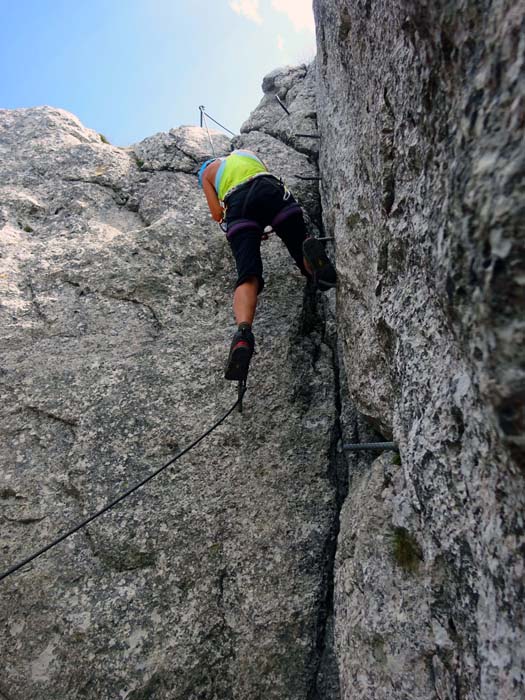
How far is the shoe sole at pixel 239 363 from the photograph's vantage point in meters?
3.51

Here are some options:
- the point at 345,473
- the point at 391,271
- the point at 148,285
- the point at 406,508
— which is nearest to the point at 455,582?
the point at 406,508

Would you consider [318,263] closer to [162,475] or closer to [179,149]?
[162,475]

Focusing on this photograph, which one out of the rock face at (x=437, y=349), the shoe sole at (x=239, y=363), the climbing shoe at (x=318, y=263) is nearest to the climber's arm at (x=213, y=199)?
the climbing shoe at (x=318, y=263)

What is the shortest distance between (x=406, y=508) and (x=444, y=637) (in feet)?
1.86

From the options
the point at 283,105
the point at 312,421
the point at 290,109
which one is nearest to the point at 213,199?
the point at 312,421

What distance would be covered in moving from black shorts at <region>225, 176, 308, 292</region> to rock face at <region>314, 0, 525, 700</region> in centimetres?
94

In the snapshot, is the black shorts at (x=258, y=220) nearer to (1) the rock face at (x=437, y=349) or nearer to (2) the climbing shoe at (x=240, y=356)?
(2) the climbing shoe at (x=240, y=356)

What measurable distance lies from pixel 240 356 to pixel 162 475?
3.49ft

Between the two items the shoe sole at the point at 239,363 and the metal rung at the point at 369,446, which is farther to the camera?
the shoe sole at the point at 239,363

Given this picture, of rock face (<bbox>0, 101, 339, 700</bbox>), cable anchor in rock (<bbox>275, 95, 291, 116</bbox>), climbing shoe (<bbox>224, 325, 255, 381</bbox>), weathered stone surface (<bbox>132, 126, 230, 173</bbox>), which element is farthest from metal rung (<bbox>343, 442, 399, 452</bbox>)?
cable anchor in rock (<bbox>275, 95, 291, 116</bbox>)

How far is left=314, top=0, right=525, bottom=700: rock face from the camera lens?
53.5 inches

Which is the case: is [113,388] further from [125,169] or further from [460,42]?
[125,169]

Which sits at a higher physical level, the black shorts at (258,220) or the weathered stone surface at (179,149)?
the weathered stone surface at (179,149)

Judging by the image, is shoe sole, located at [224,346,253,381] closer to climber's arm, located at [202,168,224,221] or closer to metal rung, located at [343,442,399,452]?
metal rung, located at [343,442,399,452]
